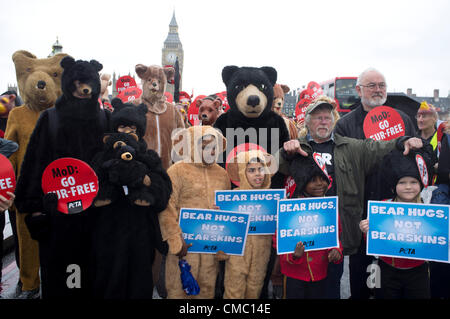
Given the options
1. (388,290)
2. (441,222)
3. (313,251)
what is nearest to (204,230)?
(313,251)

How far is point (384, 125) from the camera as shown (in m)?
2.99

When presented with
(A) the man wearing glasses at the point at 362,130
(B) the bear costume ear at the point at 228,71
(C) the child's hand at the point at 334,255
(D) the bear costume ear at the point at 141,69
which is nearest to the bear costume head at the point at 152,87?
(D) the bear costume ear at the point at 141,69

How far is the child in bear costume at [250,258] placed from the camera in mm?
2585

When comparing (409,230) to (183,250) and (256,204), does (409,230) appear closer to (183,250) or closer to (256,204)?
(256,204)

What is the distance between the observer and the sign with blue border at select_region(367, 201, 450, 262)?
2.28 metres

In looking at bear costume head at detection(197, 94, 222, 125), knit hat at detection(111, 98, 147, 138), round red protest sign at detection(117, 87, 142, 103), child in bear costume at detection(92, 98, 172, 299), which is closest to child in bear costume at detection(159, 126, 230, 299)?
child in bear costume at detection(92, 98, 172, 299)

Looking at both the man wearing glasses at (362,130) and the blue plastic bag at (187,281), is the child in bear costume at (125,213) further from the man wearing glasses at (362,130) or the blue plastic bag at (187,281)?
the man wearing glasses at (362,130)

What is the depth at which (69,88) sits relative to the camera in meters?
2.49

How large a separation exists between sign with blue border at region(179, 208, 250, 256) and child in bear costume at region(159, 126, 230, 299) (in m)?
0.11

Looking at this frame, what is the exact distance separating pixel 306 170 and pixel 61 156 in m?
1.94

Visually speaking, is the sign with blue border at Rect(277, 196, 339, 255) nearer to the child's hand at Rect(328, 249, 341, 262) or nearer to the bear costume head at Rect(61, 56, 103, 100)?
the child's hand at Rect(328, 249, 341, 262)

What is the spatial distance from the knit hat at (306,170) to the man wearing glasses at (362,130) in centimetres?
71
